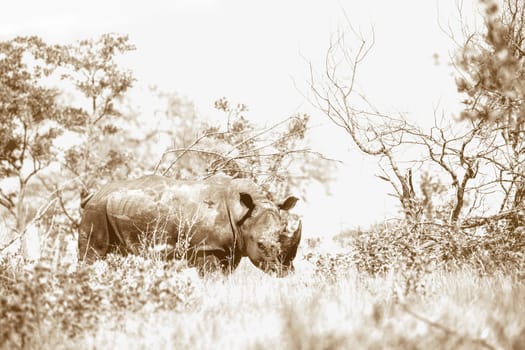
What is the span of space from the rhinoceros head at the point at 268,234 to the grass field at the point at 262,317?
2210 millimetres

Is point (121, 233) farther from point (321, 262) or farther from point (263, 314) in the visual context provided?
point (263, 314)

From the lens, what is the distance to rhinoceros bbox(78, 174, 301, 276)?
29.6 feet

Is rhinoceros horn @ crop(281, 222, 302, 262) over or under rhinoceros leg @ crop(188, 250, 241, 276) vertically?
over

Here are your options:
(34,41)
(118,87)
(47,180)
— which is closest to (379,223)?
(118,87)

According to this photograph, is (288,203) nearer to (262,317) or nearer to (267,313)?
(267,313)

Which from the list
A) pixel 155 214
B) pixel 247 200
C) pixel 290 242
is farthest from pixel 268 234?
pixel 155 214

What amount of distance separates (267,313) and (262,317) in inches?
6.7

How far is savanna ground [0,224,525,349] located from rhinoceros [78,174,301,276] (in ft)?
5.23

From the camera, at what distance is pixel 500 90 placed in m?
8.46

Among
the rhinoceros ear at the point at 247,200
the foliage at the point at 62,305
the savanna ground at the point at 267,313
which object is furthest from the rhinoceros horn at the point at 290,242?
the foliage at the point at 62,305

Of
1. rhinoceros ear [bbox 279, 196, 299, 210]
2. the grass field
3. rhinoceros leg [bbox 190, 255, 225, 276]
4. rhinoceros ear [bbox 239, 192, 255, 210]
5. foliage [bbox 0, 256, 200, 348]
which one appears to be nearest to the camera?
the grass field

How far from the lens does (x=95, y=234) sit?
10062mm

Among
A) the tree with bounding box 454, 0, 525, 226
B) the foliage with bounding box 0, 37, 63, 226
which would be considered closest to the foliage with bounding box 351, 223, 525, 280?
the tree with bounding box 454, 0, 525, 226

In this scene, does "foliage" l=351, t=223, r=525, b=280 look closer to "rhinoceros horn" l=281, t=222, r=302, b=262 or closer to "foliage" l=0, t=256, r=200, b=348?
"rhinoceros horn" l=281, t=222, r=302, b=262
